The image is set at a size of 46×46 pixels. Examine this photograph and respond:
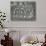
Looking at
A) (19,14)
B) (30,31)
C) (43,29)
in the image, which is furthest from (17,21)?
(43,29)

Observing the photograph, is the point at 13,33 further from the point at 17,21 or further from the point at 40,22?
the point at 40,22

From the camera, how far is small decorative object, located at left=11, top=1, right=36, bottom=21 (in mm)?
3357

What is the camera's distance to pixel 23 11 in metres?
3.38

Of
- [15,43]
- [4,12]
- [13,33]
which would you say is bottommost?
[15,43]

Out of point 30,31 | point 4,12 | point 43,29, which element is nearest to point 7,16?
point 4,12

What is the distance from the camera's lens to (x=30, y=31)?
11.0 ft

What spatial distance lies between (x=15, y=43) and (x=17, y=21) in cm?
50

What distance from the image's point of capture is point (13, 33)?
131 inches

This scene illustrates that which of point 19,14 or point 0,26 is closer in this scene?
point 0,26

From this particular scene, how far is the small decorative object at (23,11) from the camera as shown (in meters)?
3.36

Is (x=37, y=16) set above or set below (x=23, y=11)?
below

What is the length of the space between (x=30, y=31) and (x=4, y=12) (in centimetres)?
73

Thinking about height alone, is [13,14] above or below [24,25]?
above

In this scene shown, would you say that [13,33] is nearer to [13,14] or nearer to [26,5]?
[13,14]
